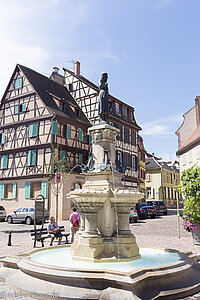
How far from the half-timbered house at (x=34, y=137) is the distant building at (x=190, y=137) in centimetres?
1004

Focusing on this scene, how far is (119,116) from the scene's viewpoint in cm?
3288

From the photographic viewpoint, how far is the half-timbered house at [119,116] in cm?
3048

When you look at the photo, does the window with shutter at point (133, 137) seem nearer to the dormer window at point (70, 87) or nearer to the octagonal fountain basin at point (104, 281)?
the dormer window at point (70, 87)

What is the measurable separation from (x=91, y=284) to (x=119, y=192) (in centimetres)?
228

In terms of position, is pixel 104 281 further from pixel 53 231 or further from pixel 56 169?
pixel 56 169

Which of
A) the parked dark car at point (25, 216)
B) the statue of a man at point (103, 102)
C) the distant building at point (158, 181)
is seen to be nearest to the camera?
the statue of a man at point (103, 102)

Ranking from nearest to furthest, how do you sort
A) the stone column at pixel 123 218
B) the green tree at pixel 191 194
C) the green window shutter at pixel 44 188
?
the stone column at pixel 123 218 < the green tree at pixel 191 194 < the green window shutter at pixel 44 188

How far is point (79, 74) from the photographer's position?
35344 millimetres

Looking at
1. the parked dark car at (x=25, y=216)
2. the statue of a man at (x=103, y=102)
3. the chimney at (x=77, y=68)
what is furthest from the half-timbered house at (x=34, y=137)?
the statue of a man at (x=103, y=102)

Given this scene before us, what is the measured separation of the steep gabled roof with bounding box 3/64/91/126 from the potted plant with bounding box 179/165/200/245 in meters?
16.6

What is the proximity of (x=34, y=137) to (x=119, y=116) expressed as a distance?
428 inches

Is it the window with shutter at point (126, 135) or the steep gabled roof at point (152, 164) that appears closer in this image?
the window with shutter at point (126, 135)

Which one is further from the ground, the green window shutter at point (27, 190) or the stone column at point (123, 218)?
the green window shutter at point (27, 190)

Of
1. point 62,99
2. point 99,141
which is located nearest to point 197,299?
point 99,141
